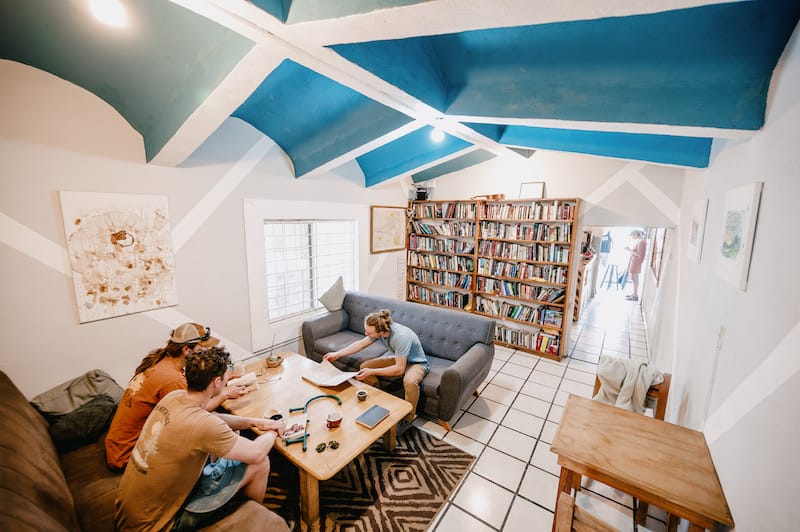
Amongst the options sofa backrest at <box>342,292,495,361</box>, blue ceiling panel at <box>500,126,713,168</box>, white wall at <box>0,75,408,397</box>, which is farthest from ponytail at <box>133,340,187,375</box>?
blue ceiling panel at <box>500,126,713,168</box>

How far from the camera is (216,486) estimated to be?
→ 1.46m

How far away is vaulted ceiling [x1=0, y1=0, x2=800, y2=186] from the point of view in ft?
3.59

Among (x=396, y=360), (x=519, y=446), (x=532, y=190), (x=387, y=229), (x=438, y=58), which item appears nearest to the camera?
(x=438, y=58)

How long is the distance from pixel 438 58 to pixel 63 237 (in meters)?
2.83

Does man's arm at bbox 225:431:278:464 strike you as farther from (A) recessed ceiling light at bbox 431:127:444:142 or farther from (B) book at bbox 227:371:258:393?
(A) recessed ceiling light at bbox 431:127:444:142

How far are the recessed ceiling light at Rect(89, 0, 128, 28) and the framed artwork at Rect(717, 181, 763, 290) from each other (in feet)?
9.81

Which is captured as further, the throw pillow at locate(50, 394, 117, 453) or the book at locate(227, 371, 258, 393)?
the book at locate(227, 371, 258, 393)

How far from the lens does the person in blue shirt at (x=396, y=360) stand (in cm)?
249

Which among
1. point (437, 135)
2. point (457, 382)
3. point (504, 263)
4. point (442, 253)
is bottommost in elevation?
point (457, 382)

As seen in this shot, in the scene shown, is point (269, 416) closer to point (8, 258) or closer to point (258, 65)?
point (8, 258)

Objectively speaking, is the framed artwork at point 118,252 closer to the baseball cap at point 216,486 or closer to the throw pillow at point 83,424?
the throw pillow at point 83,424

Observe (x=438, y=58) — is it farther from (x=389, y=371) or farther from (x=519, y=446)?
(x=519, y=446)

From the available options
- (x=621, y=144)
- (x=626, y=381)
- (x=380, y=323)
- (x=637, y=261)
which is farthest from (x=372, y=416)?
(x=637, y=261)

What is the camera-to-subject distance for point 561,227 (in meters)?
3.83
